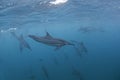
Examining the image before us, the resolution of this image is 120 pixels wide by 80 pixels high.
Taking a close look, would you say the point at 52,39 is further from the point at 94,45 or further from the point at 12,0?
the point at 94,45

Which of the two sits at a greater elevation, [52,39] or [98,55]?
[52,39]

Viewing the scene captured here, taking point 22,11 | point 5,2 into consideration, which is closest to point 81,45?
point 5,2

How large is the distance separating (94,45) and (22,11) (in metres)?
101

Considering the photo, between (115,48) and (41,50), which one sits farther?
(41,50)

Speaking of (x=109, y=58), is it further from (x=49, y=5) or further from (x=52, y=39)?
(x=52, y=39)

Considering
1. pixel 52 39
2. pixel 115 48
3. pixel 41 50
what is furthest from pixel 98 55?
pixel 52 39

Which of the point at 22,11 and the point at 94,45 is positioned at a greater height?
the point at 22,11

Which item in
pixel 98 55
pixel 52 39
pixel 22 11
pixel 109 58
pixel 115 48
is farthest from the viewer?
pixel 115 48

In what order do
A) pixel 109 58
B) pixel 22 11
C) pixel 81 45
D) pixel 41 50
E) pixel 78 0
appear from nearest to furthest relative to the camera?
pixel 81 45 < pixel 78 0 < pixel 22 11 < pixel 109 58 < pixel 41 50

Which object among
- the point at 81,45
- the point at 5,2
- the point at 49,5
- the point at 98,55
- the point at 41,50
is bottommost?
the point at 41,50

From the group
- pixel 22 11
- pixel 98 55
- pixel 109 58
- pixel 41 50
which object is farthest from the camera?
pixel 41 50

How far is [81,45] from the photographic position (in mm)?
15648

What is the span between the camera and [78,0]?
1852cm

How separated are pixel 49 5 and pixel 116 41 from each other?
97998mm
